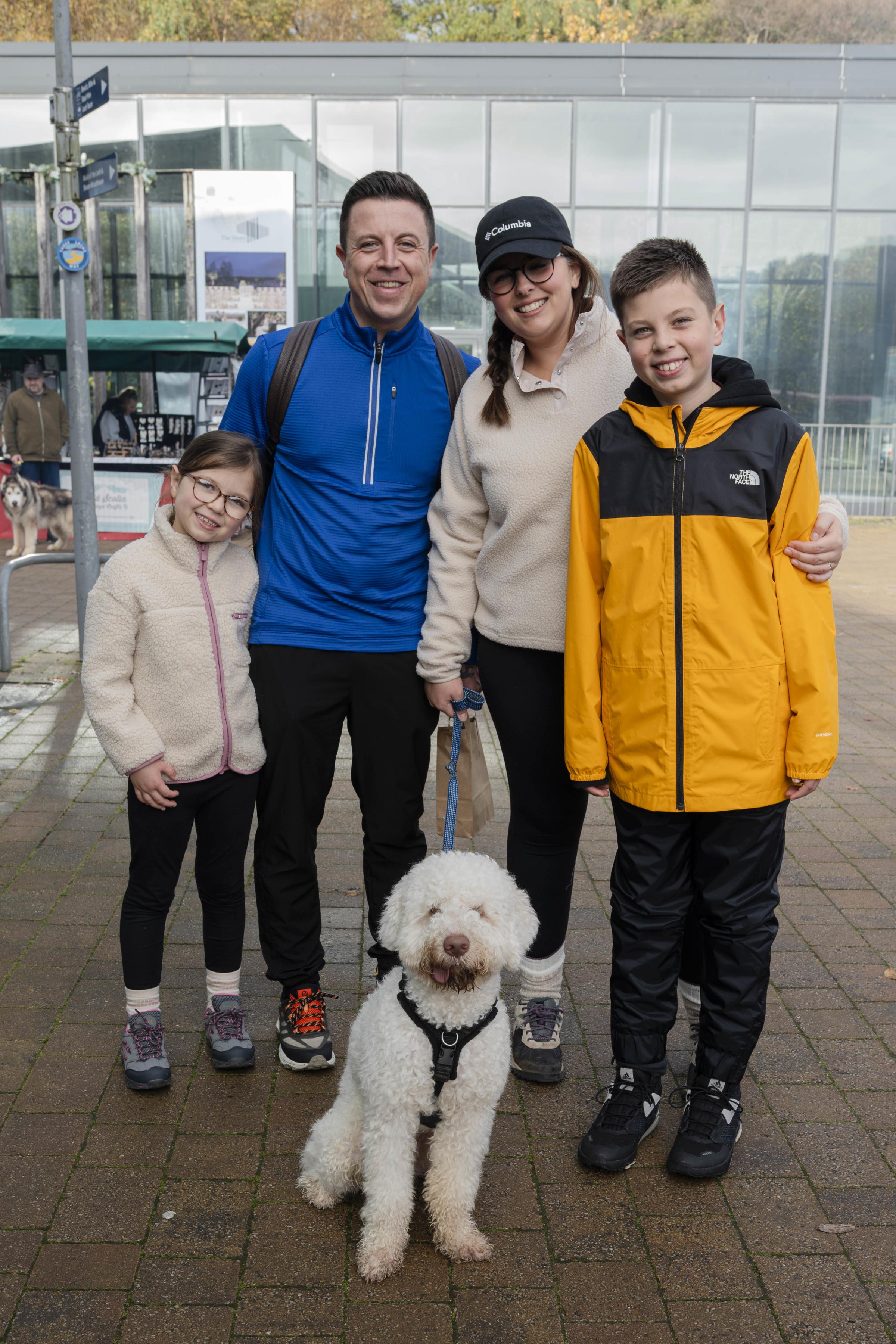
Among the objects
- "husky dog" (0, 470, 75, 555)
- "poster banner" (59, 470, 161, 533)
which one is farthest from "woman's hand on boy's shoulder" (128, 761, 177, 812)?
"poster banner" (59, 470, 161, 533)

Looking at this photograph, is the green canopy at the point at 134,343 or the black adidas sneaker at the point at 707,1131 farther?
the green canopy at the point at 134,343

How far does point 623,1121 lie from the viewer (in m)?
2.86

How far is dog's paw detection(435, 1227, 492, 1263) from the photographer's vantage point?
2.48 metres

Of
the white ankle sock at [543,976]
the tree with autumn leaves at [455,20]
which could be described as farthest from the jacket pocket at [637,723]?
the tree with autumn leaves at [455,20]

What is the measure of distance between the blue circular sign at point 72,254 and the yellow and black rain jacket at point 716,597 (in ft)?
18.7

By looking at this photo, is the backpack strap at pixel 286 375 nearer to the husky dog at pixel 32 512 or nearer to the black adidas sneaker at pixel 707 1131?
the black adidas sneaker at pixel 707 1131

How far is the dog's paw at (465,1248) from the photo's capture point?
2484 mm

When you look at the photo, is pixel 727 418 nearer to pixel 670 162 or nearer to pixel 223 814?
pixel 223 814

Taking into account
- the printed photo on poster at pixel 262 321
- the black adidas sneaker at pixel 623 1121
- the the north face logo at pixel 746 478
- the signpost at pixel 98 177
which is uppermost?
the printed photo on poster at pixel 262 321

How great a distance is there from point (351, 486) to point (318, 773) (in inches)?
31.1

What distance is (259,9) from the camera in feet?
123

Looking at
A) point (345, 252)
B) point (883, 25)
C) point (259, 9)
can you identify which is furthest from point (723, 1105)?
point (883, 25)

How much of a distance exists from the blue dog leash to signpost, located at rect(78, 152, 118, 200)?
5.17 metres

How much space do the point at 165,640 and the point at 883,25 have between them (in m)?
44.6
